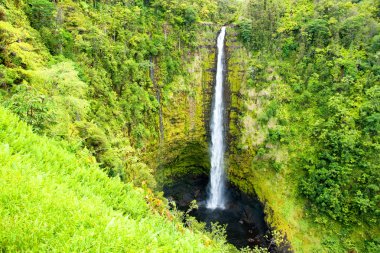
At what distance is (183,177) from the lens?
28859 millimetres

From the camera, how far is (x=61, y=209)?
312 cm

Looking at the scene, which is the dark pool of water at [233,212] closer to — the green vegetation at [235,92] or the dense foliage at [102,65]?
the green vegetation at [235,92]

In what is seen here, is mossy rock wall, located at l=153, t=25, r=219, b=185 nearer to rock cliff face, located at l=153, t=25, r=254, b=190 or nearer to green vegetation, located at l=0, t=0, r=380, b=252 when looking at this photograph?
rock cliff face, located at l=153, t=25, r=254, b=190

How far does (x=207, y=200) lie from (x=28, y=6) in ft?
72.6

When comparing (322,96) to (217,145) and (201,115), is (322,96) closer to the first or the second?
(217,145)

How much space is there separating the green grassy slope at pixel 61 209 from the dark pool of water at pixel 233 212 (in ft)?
A: 62.8

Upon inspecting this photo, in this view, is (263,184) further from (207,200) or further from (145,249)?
(145,249)

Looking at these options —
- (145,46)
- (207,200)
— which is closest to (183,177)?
(207,200)

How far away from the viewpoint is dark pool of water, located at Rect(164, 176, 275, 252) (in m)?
22.2

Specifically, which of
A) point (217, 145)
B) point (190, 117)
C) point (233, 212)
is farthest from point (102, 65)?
point (233, 212)

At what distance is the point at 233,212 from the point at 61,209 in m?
24.3

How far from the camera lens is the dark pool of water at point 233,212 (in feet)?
72.9

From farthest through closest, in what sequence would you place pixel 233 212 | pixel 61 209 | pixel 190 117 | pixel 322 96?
pixel 190 117, pixel 233 212, pixel 322 96, pixel 61 209

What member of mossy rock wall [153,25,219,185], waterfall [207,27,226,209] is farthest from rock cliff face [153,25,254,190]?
waterfall [207,27,226,209]
